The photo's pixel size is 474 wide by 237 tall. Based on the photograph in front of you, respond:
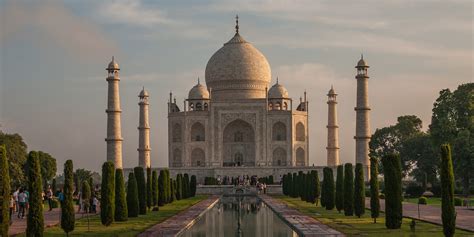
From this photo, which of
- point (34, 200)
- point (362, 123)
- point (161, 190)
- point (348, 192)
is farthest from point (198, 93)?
point (34, 200)

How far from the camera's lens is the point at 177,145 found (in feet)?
162

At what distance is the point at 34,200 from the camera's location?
1327 centimetres

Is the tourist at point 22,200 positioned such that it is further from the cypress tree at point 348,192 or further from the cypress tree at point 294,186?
the cypress tree at point 294,186

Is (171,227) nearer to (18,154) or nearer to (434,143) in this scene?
(434,143)

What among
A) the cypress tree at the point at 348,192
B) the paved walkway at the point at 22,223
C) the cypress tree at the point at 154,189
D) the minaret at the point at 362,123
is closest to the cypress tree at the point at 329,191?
the cypress tree at the point at 348,192

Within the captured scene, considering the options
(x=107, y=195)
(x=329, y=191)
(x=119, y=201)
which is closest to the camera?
(x=107, y=195)

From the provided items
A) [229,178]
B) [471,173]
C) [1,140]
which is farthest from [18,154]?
[471,173]

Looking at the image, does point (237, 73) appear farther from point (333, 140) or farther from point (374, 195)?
point (374, 195)

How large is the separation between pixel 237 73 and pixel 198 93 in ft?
9.91

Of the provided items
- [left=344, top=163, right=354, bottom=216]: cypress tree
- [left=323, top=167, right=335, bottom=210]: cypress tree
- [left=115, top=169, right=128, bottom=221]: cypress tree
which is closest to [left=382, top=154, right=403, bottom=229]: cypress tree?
[left=344, top=163, right=354, bottom=216]: cypress tree

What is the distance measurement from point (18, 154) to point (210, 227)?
17.9 metres

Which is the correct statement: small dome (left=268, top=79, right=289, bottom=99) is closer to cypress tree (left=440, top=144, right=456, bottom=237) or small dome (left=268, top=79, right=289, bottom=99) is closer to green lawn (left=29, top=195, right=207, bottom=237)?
green lawn (left=29, top=195, right=207, bottom=237)

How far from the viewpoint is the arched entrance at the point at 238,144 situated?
4947cm

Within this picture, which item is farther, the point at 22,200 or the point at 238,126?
the point at 238,126
